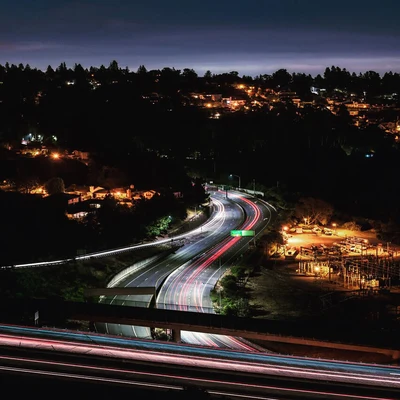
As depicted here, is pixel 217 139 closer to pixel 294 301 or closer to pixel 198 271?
pixel 198 271

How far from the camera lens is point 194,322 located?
38.0ft

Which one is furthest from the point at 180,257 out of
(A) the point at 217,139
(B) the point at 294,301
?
(A) the point at 217,139

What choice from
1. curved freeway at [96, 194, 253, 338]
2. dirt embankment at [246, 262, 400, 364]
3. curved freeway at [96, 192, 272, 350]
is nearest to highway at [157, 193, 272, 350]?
curved freeway at [96, 192, 272, 350]

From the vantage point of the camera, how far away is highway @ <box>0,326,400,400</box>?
851 cm

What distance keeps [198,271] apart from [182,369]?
404 inches

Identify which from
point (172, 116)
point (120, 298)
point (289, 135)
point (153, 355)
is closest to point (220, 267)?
point (120, 298)

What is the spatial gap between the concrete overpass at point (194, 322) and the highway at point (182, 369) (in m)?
1.15

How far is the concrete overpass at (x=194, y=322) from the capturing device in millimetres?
10969

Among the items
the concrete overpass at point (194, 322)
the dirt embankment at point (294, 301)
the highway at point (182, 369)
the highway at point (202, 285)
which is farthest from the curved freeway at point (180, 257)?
the highway at point (182, 369)

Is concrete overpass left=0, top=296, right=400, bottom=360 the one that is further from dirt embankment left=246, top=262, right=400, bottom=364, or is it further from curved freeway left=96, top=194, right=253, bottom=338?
dirt embankment left=246, top=262, right=400, bottom=364

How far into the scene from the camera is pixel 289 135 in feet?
177

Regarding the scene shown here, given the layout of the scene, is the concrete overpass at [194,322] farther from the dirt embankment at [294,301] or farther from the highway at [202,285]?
the dirt embankment at [294,301]

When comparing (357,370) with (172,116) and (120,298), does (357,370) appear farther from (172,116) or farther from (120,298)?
(172,116)

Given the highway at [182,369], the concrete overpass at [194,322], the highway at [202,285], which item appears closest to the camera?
the highway at [182,369]
